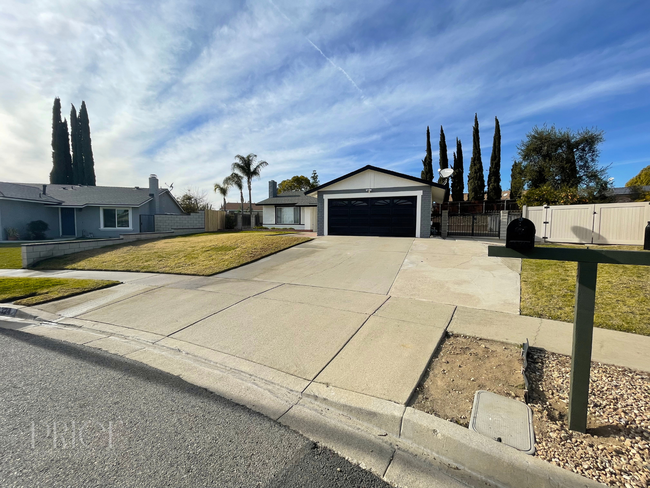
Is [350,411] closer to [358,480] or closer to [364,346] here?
[358,480]

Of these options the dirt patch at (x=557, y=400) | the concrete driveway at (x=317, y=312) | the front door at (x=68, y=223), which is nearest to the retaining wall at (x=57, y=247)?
the concrete driveway at (x=317, y=312)

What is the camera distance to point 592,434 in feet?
8.18

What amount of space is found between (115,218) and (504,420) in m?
27.1

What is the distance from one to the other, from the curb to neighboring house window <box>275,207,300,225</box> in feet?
80.7

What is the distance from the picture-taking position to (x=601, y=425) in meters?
2.59

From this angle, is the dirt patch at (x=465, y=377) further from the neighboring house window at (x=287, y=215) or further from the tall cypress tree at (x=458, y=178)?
the tall cypress tree at (x=458, y=178)

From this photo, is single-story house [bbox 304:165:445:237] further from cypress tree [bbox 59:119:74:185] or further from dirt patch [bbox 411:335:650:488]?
cypress tree [bbox 59:119:74:185]

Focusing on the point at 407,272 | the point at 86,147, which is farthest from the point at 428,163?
the point at 86,147

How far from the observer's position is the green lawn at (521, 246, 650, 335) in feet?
15.9

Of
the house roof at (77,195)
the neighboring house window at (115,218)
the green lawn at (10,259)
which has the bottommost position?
the green lawn at (10,259)

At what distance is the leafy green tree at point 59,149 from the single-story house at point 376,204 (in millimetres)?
41235

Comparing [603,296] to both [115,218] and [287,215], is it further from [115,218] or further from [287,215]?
[115,218]

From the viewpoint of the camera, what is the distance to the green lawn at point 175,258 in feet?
33.0

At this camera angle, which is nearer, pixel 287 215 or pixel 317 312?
pixel 317 312
